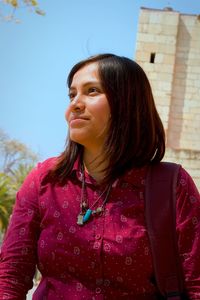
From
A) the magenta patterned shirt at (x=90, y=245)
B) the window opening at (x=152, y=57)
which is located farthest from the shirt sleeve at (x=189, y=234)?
the window opening at (x=152, y=57)

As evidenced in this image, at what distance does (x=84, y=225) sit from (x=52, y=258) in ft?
0.66

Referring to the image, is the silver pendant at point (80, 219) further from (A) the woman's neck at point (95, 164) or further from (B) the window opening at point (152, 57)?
(B) the window opening at point (152, 57)

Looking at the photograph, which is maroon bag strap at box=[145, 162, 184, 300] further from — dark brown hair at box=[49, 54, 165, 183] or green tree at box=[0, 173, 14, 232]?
green tree at box=[0, 173, 14, 232]

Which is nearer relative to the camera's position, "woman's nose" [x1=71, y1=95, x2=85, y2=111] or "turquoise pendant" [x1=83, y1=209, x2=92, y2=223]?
"turquoise pendant" [x1=83, y1=209, x2=92, y2=223]

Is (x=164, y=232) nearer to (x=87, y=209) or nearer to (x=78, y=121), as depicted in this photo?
(x=87, y=209)

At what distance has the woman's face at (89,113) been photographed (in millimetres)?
2123

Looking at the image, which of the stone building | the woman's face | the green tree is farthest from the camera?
the green tree

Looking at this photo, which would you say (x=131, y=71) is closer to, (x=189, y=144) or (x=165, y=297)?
(x=165, y=297)

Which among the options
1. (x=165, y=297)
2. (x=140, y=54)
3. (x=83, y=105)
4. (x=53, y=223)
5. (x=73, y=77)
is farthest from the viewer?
(x=140, y=54)

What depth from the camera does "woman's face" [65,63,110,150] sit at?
6.97 ft

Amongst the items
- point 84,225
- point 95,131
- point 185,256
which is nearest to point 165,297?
point 185,256

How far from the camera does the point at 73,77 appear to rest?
7.55 feet

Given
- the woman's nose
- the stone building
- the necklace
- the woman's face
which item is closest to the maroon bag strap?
the necklace

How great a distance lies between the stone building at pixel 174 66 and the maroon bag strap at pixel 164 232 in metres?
12.7
